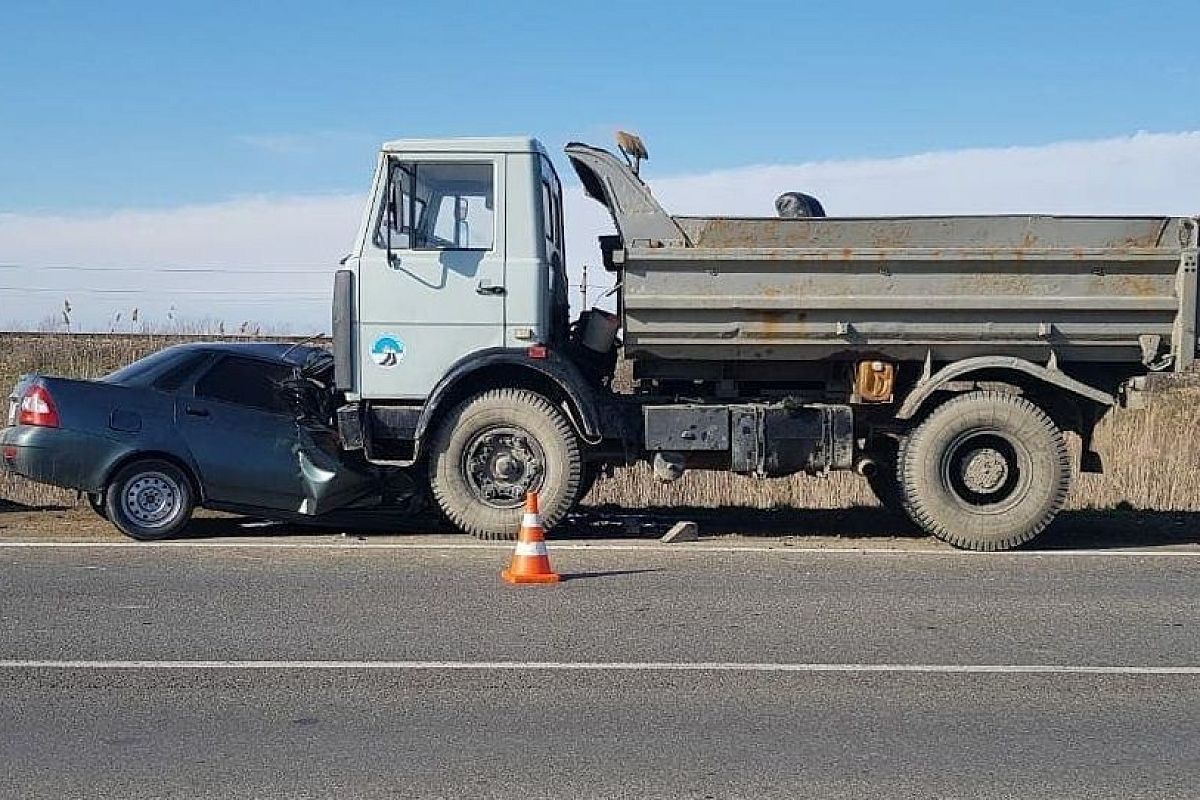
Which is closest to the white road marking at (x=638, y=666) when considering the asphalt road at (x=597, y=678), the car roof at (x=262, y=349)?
the asphalt road at (x=597, y=678)

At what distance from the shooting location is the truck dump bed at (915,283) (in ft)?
32.1

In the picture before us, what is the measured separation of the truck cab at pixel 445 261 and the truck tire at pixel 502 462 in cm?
41

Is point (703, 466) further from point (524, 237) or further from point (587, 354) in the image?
point (524, 237)

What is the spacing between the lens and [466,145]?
33.3 feet

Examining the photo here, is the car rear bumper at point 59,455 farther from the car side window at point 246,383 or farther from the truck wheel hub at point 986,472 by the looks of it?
the truck wheel hub at point 986,472

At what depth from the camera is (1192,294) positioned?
969 cm

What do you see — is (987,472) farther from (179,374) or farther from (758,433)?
(179,374)

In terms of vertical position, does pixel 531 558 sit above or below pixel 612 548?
above

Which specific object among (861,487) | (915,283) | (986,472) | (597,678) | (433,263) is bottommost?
(597,678)

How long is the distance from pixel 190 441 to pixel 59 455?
91cm

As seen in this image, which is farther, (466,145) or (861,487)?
(861,487)

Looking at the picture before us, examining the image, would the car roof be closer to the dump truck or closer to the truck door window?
the dump truck

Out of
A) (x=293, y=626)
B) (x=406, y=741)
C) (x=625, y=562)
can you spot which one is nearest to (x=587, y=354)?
(x=625, y=562)

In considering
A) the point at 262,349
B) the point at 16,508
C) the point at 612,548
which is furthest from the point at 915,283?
the point at 16,508
